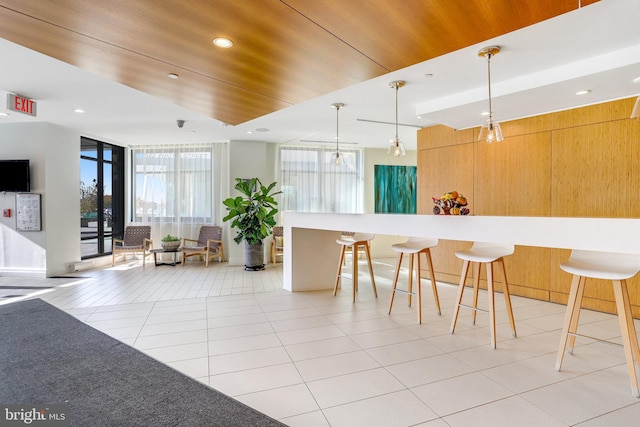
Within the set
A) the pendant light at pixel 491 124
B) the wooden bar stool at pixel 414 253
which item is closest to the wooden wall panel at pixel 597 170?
the pendant light at pixel 491 124

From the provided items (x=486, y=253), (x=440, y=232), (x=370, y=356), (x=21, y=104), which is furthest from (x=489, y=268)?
(x=21, y=104)

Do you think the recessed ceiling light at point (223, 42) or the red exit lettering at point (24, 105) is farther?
the red exit lettering at point (24, 105)

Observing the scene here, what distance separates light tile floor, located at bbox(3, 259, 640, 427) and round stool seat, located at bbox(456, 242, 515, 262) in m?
0.77

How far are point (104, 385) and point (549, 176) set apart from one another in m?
5.23

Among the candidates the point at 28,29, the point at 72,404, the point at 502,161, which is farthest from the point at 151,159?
Result: the point at 502,161

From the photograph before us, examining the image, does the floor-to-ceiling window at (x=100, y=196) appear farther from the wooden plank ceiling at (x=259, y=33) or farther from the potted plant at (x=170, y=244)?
the wooden plank ceiling at (x=259, y=33)

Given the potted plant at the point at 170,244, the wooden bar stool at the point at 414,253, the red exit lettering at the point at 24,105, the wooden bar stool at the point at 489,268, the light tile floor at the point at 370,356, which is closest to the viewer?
the light tile floor at the point at 370,356

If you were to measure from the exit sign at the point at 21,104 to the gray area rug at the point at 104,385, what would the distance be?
298 cm

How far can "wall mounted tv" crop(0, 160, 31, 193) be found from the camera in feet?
19.1

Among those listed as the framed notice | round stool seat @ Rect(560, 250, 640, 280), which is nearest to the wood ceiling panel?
round stool seat @ Rect(560, 250, 640, 280)

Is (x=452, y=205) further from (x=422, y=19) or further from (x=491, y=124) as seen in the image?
(x=422, y=19)

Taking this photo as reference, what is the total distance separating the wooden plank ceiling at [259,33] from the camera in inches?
73.0

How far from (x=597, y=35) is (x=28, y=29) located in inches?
166

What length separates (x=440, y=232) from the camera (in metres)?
2.78
